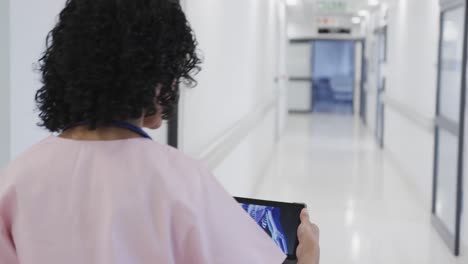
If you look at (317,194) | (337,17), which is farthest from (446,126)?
(337,17)

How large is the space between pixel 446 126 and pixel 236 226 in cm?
456

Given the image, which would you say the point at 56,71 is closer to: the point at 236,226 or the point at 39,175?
the point at 39,175

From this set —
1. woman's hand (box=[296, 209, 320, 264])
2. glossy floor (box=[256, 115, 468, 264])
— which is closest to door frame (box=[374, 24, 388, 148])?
glossy floor (box=[256, 115, 468, 264])

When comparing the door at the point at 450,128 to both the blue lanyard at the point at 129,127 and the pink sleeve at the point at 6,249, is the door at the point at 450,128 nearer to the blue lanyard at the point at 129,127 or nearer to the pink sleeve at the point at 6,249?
the blue lanyard at the point at 129,127

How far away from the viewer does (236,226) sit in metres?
1.11

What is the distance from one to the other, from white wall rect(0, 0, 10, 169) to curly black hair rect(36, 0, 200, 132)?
71cm

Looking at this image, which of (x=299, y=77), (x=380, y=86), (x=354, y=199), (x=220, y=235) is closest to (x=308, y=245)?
(x=220, y=235)

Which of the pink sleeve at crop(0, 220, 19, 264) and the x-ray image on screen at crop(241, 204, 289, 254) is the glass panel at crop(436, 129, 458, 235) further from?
the pink sleeve at crop(0, 220, 19, 264)

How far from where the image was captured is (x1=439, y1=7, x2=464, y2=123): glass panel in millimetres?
5055

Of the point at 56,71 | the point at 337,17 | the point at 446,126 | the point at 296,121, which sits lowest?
the point at 296,121

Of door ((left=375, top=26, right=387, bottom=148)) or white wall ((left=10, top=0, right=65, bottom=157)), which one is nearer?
white wall ((left=10, top=0, right=65, bottom=157))

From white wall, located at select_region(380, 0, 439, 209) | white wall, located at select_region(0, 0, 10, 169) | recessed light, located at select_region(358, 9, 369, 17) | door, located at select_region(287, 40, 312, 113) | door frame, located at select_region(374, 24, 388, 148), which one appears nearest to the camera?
white wall, located at select_region(0, 0, 10, 169)

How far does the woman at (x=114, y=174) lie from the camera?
102cm

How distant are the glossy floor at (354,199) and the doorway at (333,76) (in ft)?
25.3
